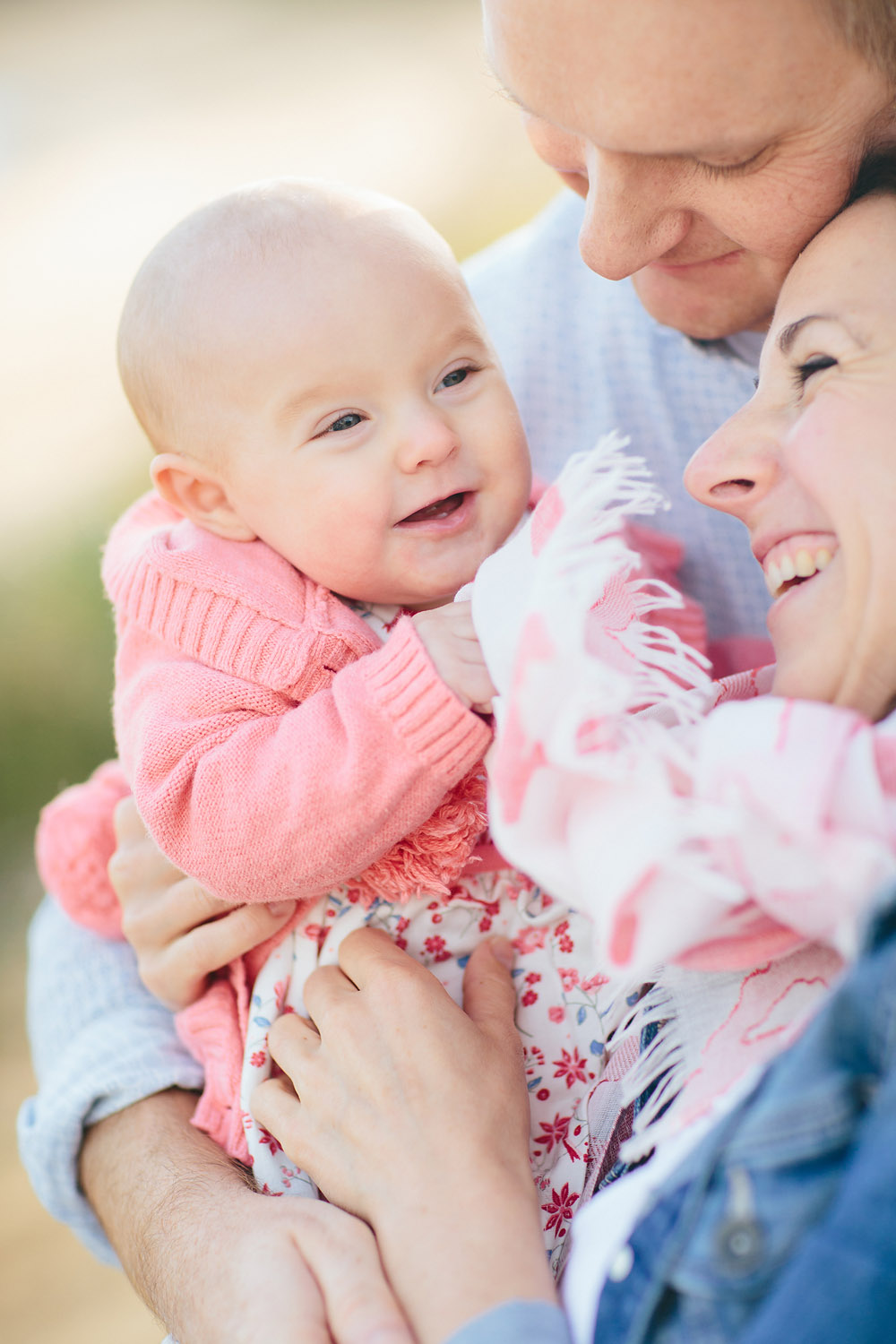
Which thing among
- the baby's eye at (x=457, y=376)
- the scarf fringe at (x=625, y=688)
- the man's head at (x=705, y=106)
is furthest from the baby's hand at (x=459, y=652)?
the man's head at (x=705, y=106)

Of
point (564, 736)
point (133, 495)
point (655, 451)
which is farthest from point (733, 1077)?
point (133, 495)

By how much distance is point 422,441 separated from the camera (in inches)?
53.1

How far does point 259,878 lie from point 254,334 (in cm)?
62

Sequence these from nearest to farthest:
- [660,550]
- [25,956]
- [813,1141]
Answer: [813,1141] → [660,550] → [25,956]

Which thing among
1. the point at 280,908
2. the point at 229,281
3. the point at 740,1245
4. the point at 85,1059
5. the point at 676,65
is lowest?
the point at 85,1059

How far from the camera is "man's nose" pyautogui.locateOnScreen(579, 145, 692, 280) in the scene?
122cm

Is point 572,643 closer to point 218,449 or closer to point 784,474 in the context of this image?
point 784,474

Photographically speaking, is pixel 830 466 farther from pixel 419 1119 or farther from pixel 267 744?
pixel 419 1119

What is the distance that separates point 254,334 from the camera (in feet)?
4.44

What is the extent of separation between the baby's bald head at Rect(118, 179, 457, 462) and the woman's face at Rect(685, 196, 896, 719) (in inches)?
19.3

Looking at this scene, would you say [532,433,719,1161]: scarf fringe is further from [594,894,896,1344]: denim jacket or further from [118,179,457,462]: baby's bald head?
[118,179,457,462]: baby's bald head

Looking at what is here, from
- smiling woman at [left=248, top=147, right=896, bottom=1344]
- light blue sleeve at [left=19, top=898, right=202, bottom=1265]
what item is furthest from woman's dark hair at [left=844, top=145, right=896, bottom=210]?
light blue sleeve at [left=19, top=898, right=202, bottom=1265]

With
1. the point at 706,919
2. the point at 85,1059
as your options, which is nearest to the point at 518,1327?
the point at 706,919

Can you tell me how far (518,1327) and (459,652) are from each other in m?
0.61
